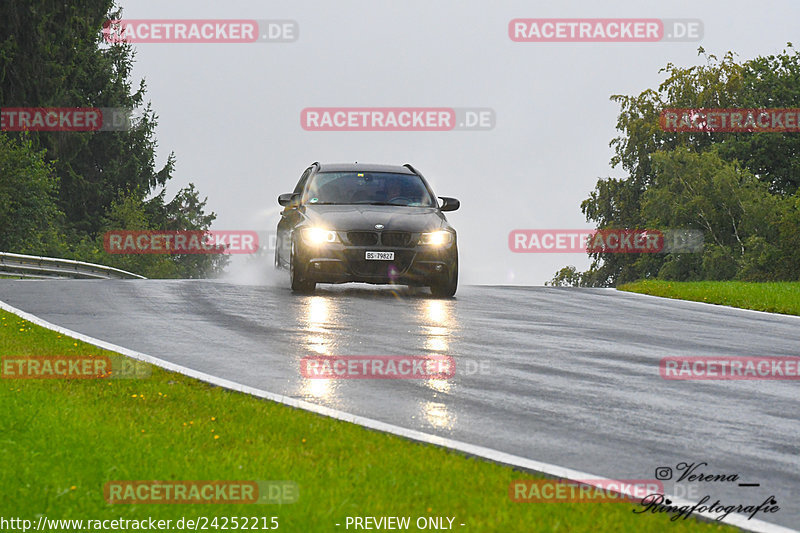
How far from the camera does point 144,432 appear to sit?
23.4 ft

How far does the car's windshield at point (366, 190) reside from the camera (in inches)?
680

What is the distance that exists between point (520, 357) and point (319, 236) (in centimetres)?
580

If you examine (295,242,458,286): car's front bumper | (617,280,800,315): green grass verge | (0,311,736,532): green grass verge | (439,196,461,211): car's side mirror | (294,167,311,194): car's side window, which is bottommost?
(0,311,736,532): green grass verge

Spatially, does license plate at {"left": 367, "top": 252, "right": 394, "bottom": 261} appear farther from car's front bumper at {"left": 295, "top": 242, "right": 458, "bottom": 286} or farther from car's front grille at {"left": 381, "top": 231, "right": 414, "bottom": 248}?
car's front grille at {"left": 381, "top": 231, "right": 414, "bottom": 248}

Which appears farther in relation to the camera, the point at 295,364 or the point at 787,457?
the point at 295,364

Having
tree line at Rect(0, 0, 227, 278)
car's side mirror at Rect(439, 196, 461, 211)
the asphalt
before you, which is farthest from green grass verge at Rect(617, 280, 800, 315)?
tree line at Rect(0, 0, 227, 278)

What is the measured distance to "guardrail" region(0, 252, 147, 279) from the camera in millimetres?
28402

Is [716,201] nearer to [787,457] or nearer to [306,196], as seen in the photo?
[306,196]

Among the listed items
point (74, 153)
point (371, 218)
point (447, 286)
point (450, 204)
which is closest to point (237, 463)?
point (371, 218)

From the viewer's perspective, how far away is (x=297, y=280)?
54.6ft

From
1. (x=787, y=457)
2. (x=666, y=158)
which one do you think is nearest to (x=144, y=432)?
(x=787, y=457)

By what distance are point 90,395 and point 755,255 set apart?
4852 cm

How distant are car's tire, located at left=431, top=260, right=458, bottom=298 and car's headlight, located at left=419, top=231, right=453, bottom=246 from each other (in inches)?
18.6

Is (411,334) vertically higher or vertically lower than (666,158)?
lower
